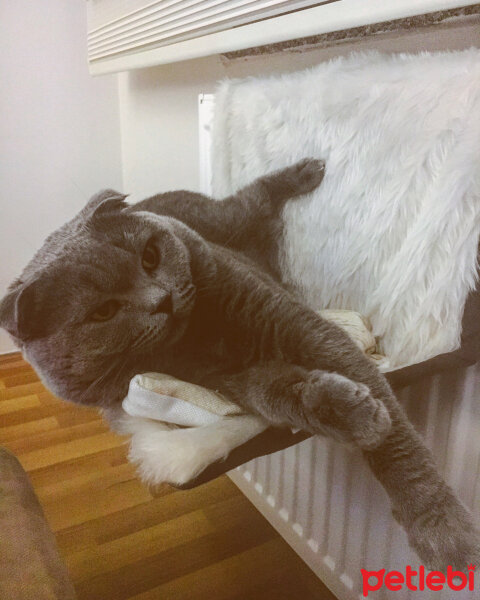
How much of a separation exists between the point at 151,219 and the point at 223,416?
28 centimetres

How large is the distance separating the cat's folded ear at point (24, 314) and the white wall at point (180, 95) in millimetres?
670

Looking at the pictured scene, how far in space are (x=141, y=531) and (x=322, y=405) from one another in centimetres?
107

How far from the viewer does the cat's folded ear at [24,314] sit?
0.55 m

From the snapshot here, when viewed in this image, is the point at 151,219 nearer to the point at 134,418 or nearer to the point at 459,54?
the point at 134,418

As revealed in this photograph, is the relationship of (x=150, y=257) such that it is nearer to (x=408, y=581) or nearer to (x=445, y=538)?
(x=445, y=538)

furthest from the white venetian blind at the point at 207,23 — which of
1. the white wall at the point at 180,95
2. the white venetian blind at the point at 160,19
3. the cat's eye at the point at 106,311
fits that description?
the cat's eye at the point at 106,311

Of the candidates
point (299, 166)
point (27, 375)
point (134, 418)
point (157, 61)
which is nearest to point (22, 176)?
point (27, 375)

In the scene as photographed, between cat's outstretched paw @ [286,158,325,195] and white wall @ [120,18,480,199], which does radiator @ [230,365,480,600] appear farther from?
white wall @ [120,18,480,199]

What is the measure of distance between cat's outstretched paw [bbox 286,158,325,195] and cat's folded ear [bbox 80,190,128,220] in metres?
0.31

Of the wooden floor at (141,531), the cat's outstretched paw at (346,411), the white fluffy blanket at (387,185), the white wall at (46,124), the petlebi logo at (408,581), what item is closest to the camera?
the cat's outstretched paw at (346,411)

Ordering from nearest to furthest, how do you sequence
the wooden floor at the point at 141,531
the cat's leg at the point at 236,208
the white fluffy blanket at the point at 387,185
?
the white fluffy blanket at the point at 387,185 < the cat's leg at the point at 236,208 < the wooden floor at the point at 141,531

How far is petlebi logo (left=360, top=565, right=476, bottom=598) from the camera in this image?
792 mm

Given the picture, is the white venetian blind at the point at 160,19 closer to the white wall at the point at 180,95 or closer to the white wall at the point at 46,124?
the white wall at the point at 180,95

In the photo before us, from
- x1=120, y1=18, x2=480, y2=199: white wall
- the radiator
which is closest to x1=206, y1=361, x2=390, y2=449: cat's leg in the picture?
the radiator
